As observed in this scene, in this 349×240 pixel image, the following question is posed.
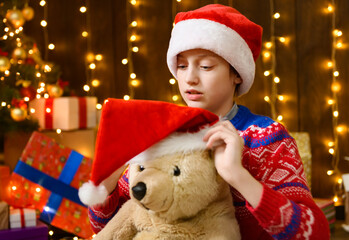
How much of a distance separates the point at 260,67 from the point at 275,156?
2354mm

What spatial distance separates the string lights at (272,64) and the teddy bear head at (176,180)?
252 centimetres

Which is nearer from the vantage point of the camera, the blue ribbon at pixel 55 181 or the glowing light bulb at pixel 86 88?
the blue ribbon at pixel 55 181

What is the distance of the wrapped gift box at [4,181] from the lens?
258cm

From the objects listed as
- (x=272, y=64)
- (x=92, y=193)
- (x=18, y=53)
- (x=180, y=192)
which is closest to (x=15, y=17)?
(x=18, y=53)

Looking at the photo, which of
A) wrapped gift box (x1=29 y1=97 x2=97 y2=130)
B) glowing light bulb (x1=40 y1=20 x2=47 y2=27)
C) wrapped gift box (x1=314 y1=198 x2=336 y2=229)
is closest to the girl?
wrapped gift box (x1=29 y1=97 x2=97 y2=130)

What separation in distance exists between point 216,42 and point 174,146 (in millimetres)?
350

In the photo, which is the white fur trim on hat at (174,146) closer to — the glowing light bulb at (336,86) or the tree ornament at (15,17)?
the tree ornament at (15,17)

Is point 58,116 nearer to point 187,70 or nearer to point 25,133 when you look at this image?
point 25,133

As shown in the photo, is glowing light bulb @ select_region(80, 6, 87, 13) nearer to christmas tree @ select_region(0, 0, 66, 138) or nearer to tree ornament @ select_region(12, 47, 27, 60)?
christmas tree @ select_region(0, 0, 66, 138)

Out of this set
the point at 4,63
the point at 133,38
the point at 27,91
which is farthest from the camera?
the point at 133,38

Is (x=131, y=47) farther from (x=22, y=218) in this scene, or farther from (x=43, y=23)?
(x=22, y=218)

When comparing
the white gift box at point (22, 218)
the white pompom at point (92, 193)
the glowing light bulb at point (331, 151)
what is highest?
the white pompom at point (92, 193)

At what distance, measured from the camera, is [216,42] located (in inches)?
41.6

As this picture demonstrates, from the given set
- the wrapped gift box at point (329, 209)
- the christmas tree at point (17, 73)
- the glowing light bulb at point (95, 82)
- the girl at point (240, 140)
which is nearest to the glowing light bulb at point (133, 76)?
the glowing light bulb at point (95, 82)
